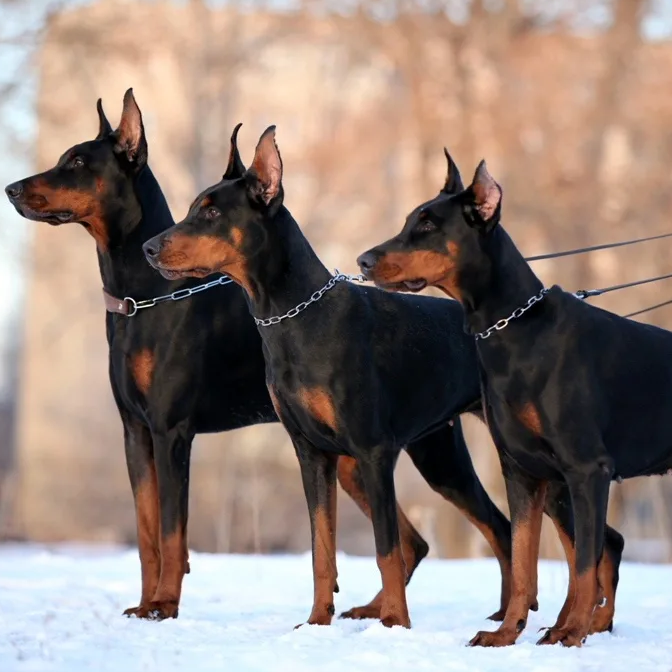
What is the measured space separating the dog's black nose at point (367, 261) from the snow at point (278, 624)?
1543mm

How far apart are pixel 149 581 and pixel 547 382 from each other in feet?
7.69

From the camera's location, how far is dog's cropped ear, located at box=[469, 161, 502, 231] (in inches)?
217

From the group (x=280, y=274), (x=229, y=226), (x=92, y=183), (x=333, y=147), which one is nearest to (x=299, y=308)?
(x=280, y=274)

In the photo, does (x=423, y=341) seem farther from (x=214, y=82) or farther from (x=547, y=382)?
(x=214, y=82)

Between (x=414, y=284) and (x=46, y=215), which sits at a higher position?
(x=46, y=215)

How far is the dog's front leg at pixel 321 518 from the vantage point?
6.00 m

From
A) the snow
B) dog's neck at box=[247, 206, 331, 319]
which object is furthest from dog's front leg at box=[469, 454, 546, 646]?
dog's neck at box=[247, 206, 331, 319]

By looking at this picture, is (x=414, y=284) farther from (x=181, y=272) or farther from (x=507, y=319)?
(x=181, y=272)

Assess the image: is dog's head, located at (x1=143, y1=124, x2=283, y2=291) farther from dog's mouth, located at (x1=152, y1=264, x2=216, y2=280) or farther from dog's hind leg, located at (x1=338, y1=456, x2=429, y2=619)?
dog's hind leg, located at (x1=338, y1=456, x2=429, y2=619)

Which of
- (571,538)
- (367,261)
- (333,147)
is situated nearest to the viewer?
(367,261)

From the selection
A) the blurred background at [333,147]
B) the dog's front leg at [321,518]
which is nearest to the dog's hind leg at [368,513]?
the dog's front leg at [321,518]

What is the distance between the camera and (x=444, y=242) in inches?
218

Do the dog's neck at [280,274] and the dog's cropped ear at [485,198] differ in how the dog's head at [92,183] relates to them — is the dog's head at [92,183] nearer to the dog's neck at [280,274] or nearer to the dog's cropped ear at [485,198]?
the dog's neck at [280,274]

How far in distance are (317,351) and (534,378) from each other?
1.01 meters
